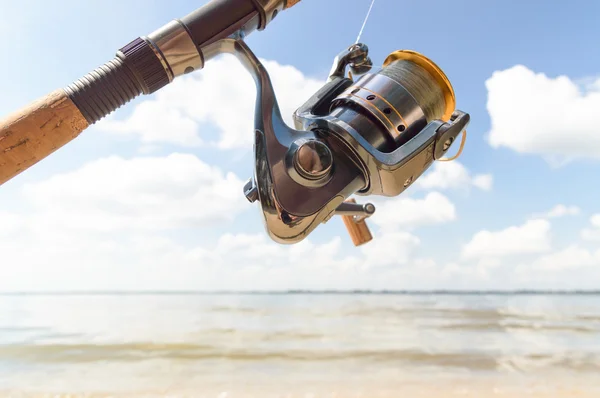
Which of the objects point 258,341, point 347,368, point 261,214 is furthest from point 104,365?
point 261,214

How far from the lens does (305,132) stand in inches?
44.9

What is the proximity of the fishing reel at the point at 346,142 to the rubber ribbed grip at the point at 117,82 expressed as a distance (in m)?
0.22

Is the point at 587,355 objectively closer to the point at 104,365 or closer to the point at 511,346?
the point at 511,346

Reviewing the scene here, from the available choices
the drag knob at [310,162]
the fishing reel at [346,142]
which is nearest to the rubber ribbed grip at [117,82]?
the fishing reel at [346,142]

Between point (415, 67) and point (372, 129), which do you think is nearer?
point (372, 129)

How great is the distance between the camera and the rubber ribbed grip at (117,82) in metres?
1.02

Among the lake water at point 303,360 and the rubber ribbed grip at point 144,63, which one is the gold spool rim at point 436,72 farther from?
the lake water at point 303,360

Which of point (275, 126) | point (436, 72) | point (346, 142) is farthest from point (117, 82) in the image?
point (436, 72)

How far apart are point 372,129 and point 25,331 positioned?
20.4 feet

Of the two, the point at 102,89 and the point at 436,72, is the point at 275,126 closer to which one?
the point at 102,89

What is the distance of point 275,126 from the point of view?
1.11m

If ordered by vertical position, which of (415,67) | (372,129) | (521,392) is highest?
(415,67)

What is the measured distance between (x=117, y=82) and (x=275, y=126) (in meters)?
0.36

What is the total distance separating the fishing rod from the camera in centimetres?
104
